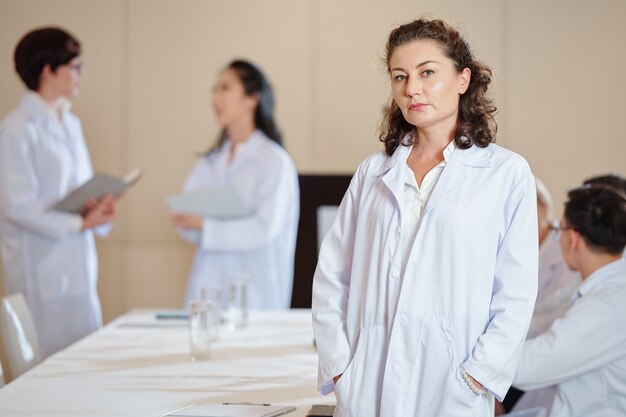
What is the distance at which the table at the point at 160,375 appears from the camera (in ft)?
6.60

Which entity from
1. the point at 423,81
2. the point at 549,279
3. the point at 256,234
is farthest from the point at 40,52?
the point at 423,81

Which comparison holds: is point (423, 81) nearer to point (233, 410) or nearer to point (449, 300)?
point (449, 300)

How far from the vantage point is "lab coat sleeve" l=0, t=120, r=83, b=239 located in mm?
3900

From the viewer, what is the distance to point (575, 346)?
217cm

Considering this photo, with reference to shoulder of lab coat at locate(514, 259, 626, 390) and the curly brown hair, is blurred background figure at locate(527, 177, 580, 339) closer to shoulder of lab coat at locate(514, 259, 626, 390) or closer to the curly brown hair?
shoulder of lab coat at locate(514, 259, 626, 390)

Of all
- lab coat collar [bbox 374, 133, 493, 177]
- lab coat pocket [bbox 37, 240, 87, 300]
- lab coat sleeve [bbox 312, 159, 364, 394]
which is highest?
lab coat collar [bbox 374, 133, 493, 177]

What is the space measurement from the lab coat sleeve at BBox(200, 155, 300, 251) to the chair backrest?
125 cm

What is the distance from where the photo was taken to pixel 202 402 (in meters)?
2.04

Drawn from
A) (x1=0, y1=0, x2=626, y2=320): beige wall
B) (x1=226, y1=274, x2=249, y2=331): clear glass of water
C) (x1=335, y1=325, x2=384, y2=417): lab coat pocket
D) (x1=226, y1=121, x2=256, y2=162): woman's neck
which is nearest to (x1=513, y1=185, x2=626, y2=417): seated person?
(x1=335, y1=325, x2=384, y2=417): lab coat pocket

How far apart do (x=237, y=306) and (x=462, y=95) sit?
5.22ft

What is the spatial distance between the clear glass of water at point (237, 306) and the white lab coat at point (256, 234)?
2.92ft

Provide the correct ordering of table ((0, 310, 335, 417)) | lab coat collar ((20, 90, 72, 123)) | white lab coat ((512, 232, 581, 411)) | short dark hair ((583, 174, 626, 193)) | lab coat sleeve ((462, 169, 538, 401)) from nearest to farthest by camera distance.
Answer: lab coat sleeve ((462, 169, 538, 401)), table ((0, 310, 335, 417)), white lab coat ((512, 232, 581, 411)), short dark hair ((583, 174, 626, 193)), lab coat collar ((20, 90, 72, 123))

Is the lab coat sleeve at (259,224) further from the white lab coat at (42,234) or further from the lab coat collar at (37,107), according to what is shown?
the lab coat collar at (37,107)

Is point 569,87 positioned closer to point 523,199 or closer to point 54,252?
point 54,252
